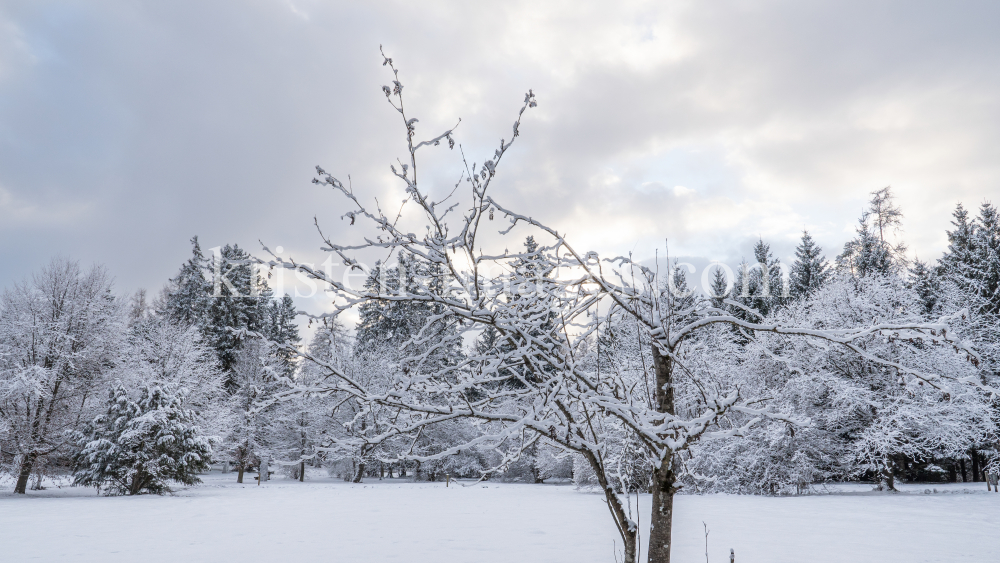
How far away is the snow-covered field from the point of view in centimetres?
755

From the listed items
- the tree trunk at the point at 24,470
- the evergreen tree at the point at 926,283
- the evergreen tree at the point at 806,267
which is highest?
the evergreen tree at the point at 806,267

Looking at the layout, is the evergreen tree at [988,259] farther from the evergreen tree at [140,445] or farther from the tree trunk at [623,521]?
the evergreen tree at [140,445]

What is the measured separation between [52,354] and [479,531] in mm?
17381

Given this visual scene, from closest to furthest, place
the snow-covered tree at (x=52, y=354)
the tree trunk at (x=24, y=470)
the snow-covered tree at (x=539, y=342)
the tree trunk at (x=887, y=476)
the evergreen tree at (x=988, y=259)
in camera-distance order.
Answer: the snow-covered tree at (x=539, y=342) → the tree trunk at (x=887, y=476) → the snow-covered tree at (x=52, y=354) → the tree trunk at (x=24, y=470) → the evergreen tree at (x=988, y=259)

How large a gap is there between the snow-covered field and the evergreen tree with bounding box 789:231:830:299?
17.3 metres

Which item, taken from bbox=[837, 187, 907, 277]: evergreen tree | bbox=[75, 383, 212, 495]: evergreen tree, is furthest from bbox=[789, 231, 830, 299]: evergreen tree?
bbox=[75, 383, 212, 495]: evergreen tree

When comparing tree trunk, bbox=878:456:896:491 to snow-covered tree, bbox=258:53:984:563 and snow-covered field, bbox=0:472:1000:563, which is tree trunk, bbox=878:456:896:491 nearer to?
snow-covered field, bbox=0:472:1000:563

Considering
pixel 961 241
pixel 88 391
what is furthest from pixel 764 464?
pixel 88 391

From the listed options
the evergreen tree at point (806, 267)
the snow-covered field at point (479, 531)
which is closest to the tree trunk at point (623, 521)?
the snow-covered field at point (479, 531)

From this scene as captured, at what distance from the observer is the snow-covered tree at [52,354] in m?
17.0

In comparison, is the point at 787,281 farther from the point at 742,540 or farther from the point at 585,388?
the point at 585,388

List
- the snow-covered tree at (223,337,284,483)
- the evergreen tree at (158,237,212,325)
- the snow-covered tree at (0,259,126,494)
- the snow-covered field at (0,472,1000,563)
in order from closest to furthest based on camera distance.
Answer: the snow-covered field at (0,472,1000,563)
the snow-covered tree at (0,259,126,494)
the snow-covered tree at (223,337,284,483)
the evergreen tree at (158,237,212,325)

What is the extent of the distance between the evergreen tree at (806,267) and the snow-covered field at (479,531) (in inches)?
681

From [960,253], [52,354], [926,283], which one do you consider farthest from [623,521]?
[960,253]
